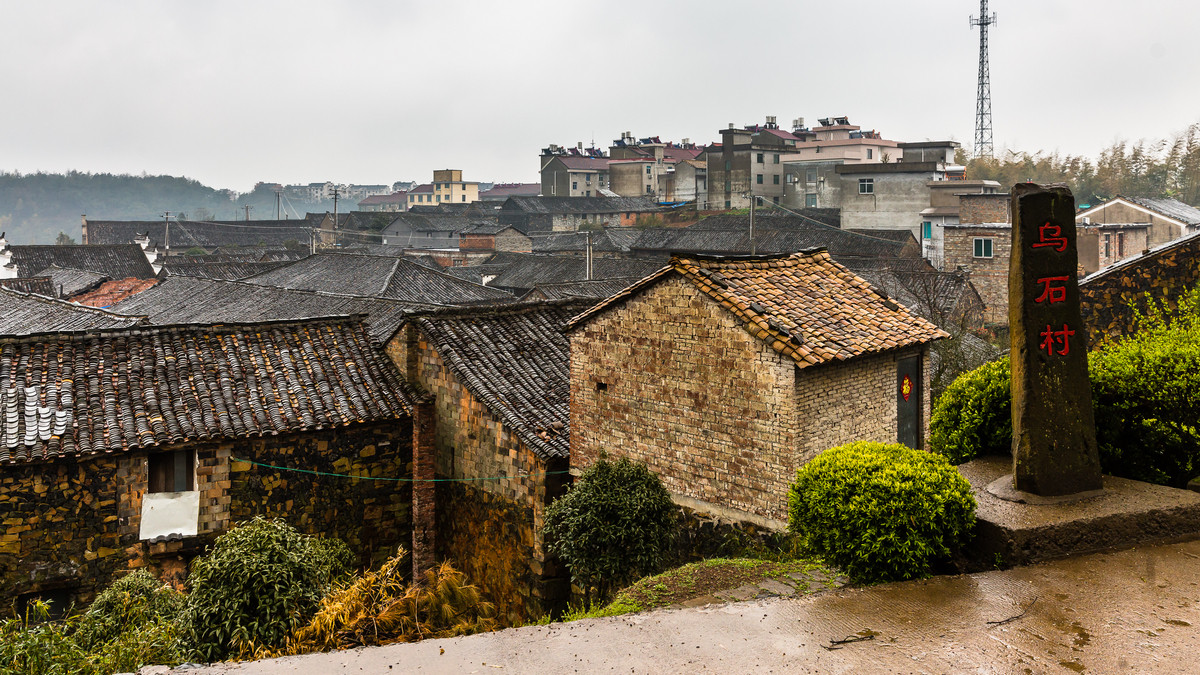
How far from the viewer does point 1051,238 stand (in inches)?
274

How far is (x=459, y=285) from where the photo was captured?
35969 mm

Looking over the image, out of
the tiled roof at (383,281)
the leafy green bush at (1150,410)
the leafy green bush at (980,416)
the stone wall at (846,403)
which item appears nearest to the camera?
the leafy green bush at (1150,410)

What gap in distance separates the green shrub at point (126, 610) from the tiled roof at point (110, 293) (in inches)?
1400

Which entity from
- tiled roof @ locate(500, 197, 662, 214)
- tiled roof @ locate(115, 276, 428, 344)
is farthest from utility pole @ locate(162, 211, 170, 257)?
tiled roof @ locate(115, 276, 428, 344)

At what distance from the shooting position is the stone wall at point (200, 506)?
12.7 metres

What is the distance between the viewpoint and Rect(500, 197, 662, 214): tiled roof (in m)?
78.4

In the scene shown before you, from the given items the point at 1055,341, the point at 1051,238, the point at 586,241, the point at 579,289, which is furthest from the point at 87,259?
the point at 1055,341

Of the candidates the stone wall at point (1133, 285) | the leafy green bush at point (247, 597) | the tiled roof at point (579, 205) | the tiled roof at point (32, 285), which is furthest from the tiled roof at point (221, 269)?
the stone wall at point (1133, 285)

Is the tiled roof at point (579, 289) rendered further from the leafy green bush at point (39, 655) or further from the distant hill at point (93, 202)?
the distant hill at point (93, 202)

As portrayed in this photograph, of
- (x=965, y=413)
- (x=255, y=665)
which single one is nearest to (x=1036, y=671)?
(x=965, y=413)

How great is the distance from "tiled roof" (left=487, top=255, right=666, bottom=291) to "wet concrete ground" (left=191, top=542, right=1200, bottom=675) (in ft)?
122

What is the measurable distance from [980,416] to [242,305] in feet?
90.8

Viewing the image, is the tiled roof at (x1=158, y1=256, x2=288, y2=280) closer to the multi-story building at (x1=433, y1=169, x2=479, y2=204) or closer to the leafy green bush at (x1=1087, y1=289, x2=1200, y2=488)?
the leafy green bush at (x1=1087, y1=289, x2=1200, y2=488)

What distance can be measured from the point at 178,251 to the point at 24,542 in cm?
7181
